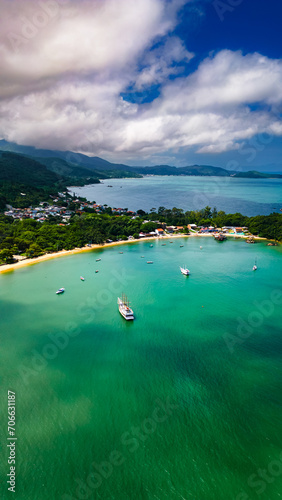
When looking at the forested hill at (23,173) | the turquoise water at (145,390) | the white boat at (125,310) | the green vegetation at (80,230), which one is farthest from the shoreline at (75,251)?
the forested hill at (23,173)

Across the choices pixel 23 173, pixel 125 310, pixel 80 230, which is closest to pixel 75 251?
pixel 80 230

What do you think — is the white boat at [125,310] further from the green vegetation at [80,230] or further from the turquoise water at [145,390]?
the green vegetation at [80,230]

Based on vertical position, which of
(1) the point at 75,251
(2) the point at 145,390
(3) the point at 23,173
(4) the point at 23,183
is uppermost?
(3) the point at 23,173

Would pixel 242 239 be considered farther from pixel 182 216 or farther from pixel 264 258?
pixel 182 216

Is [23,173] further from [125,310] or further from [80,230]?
[125,310]

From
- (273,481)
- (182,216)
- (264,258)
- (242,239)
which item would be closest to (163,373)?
(273,481)

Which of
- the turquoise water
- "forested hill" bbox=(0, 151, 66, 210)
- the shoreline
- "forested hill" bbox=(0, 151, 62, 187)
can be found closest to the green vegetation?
the shoreline
